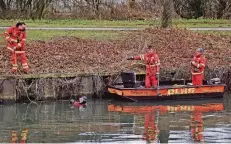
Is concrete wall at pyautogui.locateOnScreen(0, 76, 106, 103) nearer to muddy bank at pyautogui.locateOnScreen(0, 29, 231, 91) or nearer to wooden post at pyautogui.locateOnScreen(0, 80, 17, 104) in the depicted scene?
wooden post at pyautogui.locateOnScreen(0, 80, 17, 104)

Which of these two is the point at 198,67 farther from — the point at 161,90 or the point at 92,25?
the point at 92,25

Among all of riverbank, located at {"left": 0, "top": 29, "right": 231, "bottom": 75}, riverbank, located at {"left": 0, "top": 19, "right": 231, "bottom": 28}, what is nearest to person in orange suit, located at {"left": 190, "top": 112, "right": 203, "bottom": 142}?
riverbank, located at {"left": 0, "top": 29, "right": 231, "bottom": 75}

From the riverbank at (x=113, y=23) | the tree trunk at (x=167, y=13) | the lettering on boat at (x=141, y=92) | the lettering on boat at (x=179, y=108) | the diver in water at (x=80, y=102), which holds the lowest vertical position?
the lettering on boat at (x=179, y=108)

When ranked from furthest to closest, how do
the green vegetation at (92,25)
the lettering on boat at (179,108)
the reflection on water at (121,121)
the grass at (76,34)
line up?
the green vegetation at (92,25) < the grass at (76,34) < the lettering on boat at (179,108) < the reflection on water at (121,121)

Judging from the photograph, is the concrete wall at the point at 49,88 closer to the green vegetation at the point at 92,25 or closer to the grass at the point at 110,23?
the green vegetation at the point at 92,25

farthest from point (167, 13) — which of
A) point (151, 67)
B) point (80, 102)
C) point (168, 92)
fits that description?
point (80, 102)

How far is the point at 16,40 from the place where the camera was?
25781 millimetres

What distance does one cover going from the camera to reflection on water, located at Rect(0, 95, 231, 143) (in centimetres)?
1839

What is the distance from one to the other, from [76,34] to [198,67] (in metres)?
8.30

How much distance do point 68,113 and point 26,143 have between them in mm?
5721

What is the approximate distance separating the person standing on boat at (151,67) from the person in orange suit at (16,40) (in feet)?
14.3

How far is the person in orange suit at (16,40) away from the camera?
84.0ft

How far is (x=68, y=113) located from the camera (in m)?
23.1

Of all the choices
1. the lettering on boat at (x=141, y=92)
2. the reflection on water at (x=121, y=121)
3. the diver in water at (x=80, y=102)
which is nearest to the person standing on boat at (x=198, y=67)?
the reflection on water at (x=121, y=121)
